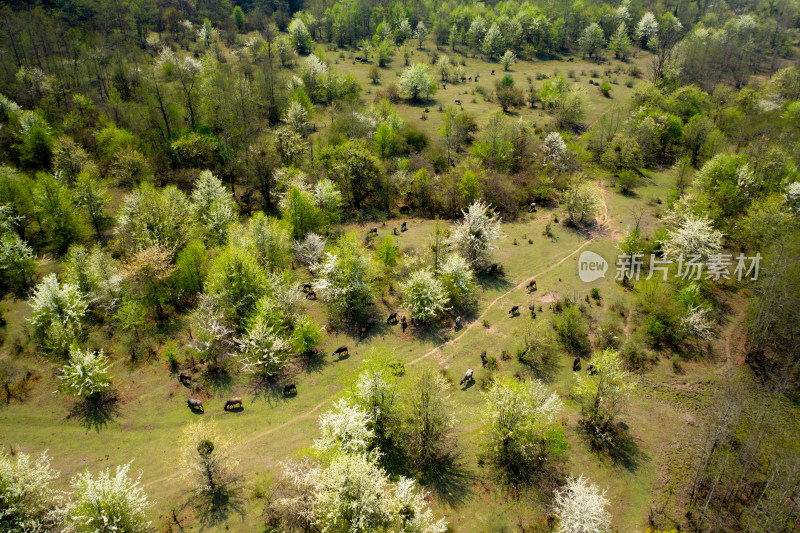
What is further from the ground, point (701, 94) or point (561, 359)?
point (701, 94)

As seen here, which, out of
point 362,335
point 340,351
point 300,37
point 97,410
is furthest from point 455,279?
point 300,37

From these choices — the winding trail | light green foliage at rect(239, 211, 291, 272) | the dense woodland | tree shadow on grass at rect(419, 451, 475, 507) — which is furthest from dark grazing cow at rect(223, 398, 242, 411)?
tree shadow on grass at rect(419, 451, 475, 507)

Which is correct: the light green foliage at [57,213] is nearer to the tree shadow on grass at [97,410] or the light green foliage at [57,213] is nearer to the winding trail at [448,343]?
the tree shadow on grass at [97,410]

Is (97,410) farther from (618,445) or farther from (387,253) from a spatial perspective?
(618,445)

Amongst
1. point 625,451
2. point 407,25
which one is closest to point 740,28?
point 407,25

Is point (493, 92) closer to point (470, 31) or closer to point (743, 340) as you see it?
point (470, 31)

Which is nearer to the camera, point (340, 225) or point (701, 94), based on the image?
point (340, 225)

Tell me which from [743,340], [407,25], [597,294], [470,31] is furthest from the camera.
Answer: [407,25]
